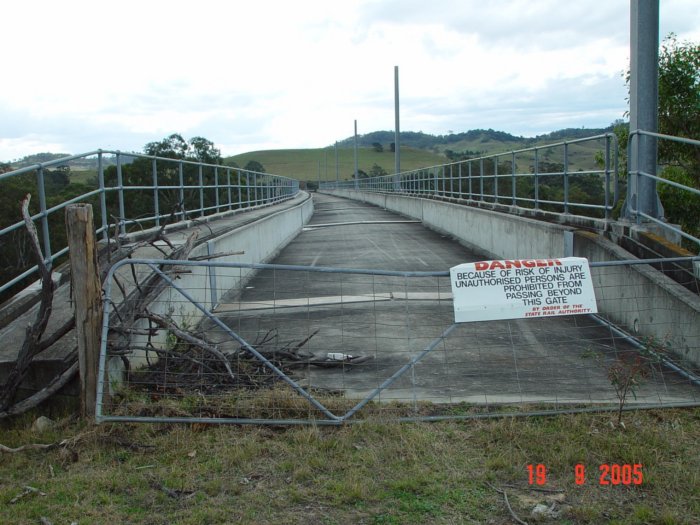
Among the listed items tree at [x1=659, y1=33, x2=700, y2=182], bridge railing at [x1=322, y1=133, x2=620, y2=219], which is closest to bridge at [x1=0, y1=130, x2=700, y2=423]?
bridge railing at [x1=322, y1=133, x2=620, y2=219]

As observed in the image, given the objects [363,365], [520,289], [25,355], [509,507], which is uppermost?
[520,289]

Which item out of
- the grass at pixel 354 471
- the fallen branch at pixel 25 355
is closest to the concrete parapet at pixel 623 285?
the grass at pixel 354 471

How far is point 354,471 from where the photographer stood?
4441 mm

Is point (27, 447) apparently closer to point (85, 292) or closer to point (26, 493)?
point (26, 493)

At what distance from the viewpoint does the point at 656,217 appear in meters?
8.72

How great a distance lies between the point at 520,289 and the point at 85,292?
11.3 ft

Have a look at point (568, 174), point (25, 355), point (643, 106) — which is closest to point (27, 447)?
point (25, 355)

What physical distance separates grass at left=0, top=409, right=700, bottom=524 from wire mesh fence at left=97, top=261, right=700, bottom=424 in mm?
219

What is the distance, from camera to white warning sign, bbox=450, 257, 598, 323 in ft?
18.4

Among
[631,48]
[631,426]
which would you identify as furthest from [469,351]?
[631,48]

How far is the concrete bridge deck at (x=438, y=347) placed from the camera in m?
6.01

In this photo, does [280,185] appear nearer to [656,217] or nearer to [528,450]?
[656,217]

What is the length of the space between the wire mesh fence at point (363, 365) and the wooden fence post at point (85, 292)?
4.1 inches
